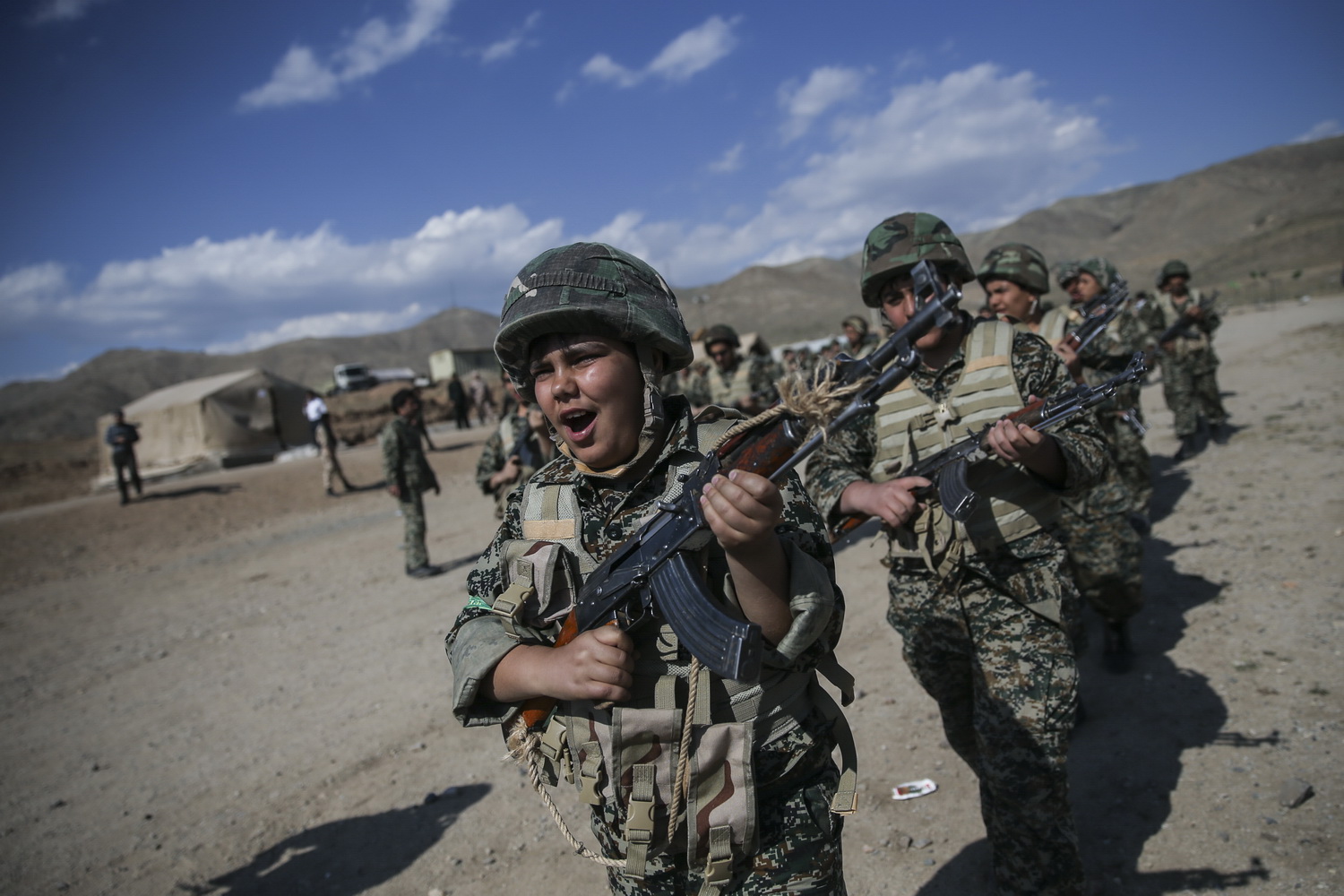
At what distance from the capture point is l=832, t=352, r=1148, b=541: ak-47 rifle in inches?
98.6

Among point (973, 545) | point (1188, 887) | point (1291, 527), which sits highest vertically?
point (973, 545)

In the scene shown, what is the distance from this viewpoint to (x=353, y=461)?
20.6 metres

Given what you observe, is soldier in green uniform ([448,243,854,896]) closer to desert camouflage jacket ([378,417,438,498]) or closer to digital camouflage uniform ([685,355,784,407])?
desert camouflage jacket ([378,417,438,498])

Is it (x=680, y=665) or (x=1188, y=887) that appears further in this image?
(x=1188, y=887)

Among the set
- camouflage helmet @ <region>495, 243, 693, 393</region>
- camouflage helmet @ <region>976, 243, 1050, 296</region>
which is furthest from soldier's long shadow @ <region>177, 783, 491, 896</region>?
camouflage helmet @ <region>976, 243, 1050, 296</region>

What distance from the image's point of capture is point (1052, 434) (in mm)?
2576

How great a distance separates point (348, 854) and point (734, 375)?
25.8ft

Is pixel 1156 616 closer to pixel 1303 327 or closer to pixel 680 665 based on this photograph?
pixel 680 665

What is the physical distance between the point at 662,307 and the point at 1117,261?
89.9 metres

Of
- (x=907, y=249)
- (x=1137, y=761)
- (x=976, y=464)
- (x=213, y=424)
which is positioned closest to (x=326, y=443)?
(x=213, y=424)

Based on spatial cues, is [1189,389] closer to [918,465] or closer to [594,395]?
[918,465]

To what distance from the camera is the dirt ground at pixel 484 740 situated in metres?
3.09

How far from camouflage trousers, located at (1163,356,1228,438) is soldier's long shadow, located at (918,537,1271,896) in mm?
5034

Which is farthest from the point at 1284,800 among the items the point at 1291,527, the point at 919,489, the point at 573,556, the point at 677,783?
the point at 1291,527
